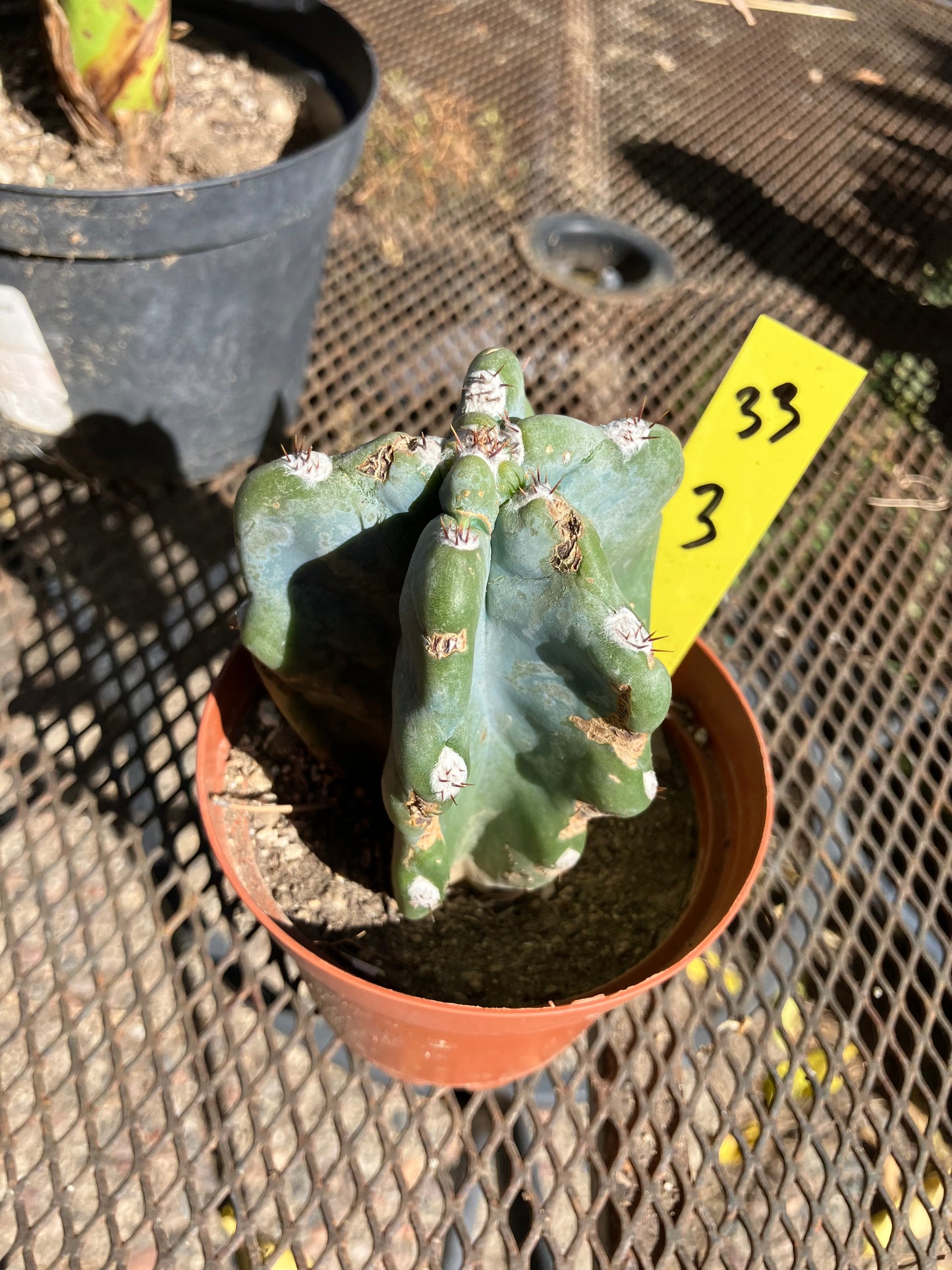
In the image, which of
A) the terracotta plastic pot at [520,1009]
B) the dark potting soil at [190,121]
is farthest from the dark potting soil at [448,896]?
the dark potting soil at [190,121]

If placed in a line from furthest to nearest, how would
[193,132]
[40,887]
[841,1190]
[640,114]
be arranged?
[640,114]
[193,132]
[40,887]
[841,1190]

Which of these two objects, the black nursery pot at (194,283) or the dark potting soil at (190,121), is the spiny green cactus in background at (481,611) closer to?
the black nursery pot at (194,283)

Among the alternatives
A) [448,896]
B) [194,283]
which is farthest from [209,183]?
[448,896]

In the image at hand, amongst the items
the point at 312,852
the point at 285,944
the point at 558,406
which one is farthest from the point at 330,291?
the point at 285,944

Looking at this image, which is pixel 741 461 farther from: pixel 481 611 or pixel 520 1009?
pixel 520 1009

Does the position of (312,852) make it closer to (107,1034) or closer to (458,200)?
(107,1034)
